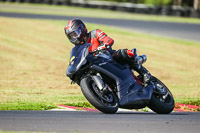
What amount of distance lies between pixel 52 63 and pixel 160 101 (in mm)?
9726

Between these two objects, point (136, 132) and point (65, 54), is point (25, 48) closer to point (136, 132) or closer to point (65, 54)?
point (65, 54)

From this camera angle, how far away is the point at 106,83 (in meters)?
7.68

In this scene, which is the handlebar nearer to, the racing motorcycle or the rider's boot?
the racing motorcycle

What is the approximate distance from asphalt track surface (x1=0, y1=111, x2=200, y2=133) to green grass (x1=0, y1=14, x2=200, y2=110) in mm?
1563

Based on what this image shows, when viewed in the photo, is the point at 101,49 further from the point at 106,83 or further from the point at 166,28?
the point at 166,28

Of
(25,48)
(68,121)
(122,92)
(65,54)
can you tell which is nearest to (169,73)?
(65,54)

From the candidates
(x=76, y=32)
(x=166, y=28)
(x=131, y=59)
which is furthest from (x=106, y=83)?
(x=166, y=28)

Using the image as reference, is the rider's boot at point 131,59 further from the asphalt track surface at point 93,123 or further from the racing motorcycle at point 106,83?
the asphalt track surface at point 93,123

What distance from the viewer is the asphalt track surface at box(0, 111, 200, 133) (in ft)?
19.5

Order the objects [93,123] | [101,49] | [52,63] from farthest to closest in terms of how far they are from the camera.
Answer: [52,63], [101,49], [93,123]

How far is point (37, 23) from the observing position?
26984 mm

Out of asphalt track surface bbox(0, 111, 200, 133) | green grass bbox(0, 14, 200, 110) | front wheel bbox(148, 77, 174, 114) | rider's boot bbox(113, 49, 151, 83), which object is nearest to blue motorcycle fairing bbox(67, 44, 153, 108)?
rider's boot bbox(113, 49, 151, 83)

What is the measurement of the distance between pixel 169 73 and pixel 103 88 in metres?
9.86

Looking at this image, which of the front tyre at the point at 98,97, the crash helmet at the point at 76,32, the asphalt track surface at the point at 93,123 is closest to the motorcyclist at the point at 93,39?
the crash helmet at the point at 76,32
